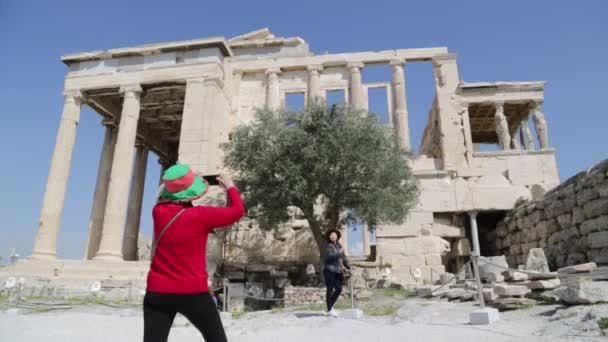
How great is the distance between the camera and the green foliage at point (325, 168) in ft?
40.4

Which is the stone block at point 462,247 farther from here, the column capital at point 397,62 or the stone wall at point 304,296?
the column capital at point 397,62

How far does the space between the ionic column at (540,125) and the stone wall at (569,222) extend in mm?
3390

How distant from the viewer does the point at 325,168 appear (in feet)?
40.2

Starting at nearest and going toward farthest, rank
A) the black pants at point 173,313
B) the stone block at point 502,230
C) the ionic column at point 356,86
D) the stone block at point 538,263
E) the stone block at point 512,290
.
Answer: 1. the black pants at point 173,313
2. the stone block at point 512,290
3. the stone block at point 538,263
4. the stone block at point 502,230
5. the ionic column at point 356,86

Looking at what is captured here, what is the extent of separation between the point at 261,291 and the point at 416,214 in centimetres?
667

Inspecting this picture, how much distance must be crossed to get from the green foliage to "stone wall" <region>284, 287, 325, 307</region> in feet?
6.01

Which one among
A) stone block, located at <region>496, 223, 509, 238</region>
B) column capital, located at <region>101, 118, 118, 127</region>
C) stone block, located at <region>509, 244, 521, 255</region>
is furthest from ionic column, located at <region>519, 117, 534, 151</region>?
column capital, located at <region>101, 118, 118, 127</region>

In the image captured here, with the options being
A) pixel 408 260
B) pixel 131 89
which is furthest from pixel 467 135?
pixel 131 89

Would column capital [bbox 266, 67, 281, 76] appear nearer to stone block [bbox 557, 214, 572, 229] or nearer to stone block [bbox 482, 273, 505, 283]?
stone block [bbox 557, 214, 572, 229]

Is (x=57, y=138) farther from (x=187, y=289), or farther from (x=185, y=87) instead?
(x=187, y=289)

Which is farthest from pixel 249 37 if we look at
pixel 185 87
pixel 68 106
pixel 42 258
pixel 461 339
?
pixel 461 339

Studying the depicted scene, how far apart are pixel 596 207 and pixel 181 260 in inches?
410

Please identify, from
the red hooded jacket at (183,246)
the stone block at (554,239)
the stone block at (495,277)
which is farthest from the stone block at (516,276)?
the red hooded jacket at (183,246)

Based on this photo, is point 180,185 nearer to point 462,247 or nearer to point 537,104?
point 462,247
